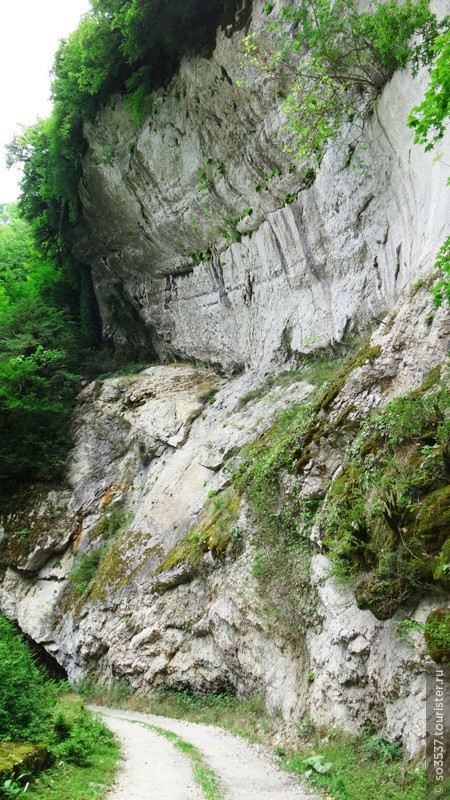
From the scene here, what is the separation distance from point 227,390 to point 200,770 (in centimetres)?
1071

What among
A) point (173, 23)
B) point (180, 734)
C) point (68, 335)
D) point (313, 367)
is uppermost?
point (173, 23)

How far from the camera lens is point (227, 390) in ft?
51.1

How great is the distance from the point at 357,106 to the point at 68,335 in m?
13.2

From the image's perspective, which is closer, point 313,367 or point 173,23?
point 313,367

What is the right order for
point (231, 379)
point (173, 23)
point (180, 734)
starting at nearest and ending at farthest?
point (180, 734) → point (173, 23) → point (231, 379)

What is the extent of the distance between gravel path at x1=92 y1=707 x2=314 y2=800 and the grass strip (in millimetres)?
83

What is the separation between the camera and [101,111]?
1709 centimetres

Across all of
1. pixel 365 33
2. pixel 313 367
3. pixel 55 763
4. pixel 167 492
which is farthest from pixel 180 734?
pixel 365 33

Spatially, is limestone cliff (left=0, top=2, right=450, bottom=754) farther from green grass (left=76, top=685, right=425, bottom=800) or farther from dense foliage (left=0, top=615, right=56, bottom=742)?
dense foliage (left=0, top=615, right=56, bottom=742)

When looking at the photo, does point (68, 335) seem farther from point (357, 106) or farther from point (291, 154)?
point (357, 106)

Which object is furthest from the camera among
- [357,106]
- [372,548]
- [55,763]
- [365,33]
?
[357,106]

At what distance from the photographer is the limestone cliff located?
7355mm

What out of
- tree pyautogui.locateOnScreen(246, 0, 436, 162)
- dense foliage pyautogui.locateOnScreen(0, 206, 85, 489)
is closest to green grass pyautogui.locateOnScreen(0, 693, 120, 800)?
tree pyautogui.locateOnScreen(246, 0, 436, 162)

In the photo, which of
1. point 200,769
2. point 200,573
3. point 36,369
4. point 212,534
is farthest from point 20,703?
point 36,369
